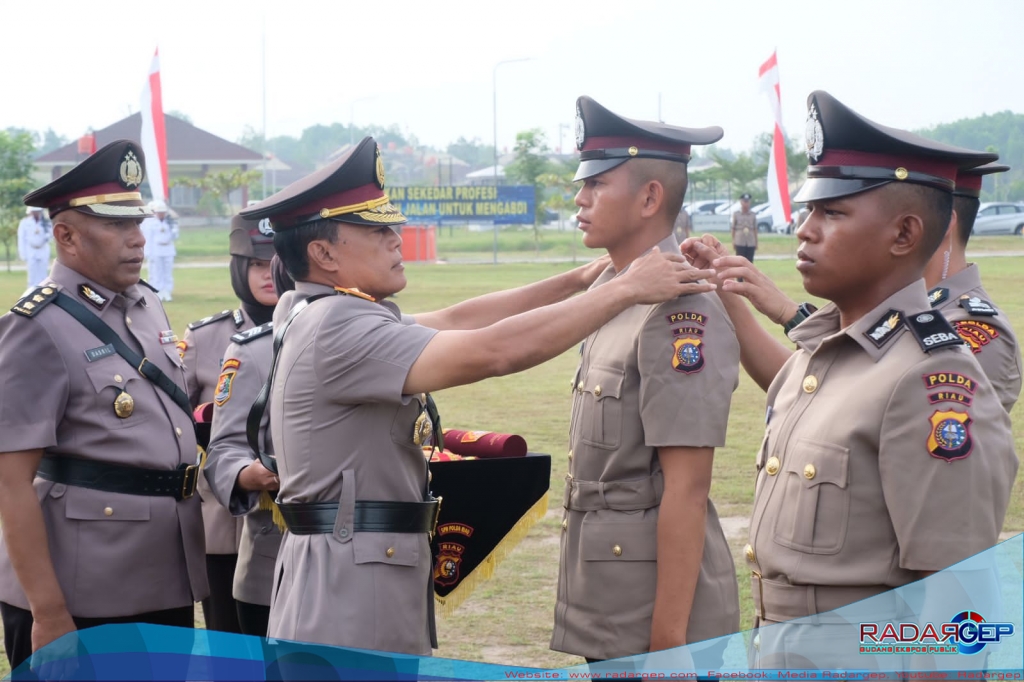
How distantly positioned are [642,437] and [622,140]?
0.91m

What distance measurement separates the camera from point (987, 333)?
347cm

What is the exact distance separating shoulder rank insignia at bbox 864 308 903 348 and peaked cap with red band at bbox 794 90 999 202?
28 cm

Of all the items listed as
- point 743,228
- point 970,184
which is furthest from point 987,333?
point 743,228

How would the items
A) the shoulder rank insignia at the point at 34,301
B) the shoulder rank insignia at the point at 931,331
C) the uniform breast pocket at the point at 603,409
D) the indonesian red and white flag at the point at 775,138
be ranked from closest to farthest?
the shoulder rank insignia at the point at 931,331 → the uniform breast pocket at the point at 603,409 → the shoulder rank insignia at the point at 34,301 → the indonesian red and white flag at the point at 775,138

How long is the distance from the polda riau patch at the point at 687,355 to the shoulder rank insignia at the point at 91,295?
75.7 inches

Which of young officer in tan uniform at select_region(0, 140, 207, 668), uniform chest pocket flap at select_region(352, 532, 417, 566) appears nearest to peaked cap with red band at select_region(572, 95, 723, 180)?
uniform chest pocket flap at select_region(352, 532, 417, 566)

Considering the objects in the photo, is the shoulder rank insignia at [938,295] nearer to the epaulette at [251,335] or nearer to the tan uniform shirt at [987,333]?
the tan uniform shirt at [987,333]

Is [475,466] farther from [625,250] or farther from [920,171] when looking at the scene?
[920,171]

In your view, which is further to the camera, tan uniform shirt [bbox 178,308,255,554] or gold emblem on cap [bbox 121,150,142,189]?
tan uniform shirt [bbox 178,308,255,554]

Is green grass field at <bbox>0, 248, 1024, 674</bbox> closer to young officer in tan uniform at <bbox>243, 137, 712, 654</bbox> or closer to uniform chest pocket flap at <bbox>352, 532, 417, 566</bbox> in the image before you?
young officer in tan uniform at <bbox>243, 137, 712, 654</bbox>

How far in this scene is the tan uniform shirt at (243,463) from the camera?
12.1 feet

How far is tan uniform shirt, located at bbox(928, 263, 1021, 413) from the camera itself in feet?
11.2

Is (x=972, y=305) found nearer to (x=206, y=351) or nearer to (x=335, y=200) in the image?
(x=335, y=200)

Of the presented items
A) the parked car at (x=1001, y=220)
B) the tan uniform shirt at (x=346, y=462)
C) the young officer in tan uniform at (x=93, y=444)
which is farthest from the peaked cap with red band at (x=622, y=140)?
the parked car at (x=1001, y=220)
